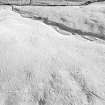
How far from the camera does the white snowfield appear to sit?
741 mm

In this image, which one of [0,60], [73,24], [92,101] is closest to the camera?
[92,101]

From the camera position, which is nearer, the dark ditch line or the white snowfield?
the white snowfield

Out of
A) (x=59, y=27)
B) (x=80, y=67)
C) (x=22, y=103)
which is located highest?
(x=59, y=27)

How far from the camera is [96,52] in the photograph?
0.85 meters

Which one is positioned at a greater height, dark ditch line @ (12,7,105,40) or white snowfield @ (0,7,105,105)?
dark ditch line @ (12,7,105,40)

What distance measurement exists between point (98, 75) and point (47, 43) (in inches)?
10.8

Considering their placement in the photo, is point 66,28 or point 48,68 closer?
point 48,68

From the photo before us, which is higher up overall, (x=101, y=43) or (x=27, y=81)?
(x=101, y=43)

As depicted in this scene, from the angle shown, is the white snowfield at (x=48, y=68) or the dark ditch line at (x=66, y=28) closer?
the white snowfield at (x=48, y=68)

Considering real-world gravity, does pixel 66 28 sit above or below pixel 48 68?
above

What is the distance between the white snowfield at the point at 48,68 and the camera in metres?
0.74

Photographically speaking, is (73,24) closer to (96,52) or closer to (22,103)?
(96,52)

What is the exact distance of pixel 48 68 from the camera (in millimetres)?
807

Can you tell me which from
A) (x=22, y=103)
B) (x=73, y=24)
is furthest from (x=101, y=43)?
(x=22, y=103)
